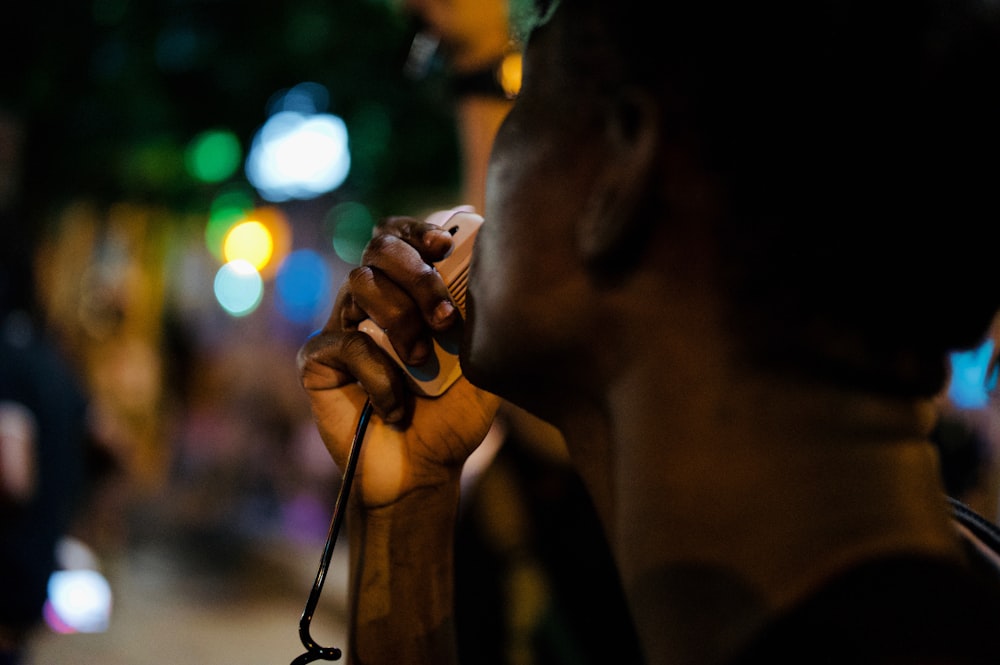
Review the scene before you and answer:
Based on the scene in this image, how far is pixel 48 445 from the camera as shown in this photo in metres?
3.35

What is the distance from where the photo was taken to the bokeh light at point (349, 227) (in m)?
14.5

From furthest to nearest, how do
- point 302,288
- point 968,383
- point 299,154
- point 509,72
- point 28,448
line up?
1. point 302,288
2. point 299,154
3. point 28,448
4. point 968,383
5. point 509,72

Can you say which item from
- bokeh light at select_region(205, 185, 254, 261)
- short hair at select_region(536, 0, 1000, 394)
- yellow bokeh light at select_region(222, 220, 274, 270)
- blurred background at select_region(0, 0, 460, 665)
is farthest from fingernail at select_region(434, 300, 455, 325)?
yellow bokeh light at select_region(222, 220, 274, 270)

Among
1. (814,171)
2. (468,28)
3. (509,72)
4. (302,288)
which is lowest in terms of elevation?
(302,288)

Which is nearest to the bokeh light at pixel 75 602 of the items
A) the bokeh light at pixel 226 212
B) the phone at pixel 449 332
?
the phone at pixel 449 332

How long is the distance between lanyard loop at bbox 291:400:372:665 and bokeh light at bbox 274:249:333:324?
15676mm

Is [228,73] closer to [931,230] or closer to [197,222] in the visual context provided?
[197,222]

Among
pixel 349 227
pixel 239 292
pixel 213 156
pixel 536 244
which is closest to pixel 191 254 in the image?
pixel 239 292

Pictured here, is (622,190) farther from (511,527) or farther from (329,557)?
(511,527)

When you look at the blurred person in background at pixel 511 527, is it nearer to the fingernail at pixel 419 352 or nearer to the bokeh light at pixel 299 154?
the fingernail at pixel 419 352

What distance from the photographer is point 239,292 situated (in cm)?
1596

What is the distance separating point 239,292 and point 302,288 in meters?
1.76

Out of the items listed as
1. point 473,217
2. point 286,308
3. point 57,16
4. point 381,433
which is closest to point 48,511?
point 381,433

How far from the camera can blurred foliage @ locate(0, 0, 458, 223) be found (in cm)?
796
